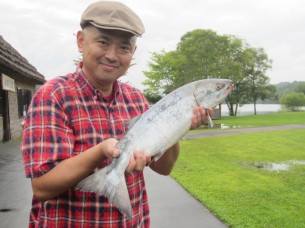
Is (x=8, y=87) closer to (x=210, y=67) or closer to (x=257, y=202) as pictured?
(x=257, y=202)

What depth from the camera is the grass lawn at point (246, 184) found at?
574cm

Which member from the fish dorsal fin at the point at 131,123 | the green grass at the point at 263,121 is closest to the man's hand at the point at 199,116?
the fish dorsal fin at the point at 131,123

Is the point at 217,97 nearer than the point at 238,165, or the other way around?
the point at 217,97

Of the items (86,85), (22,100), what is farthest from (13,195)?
(22,100)

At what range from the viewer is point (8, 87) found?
14367 mm

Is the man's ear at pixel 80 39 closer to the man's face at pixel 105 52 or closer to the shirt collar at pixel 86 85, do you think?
the man's face at pixel 105 52

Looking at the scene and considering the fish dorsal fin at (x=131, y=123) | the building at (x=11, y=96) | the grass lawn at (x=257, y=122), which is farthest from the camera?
the grass lawn at (x=257, y=122)

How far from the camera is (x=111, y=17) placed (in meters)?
1.98

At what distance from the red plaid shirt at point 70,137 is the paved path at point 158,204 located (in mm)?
3369

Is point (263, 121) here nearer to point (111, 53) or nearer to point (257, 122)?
point (257, 122)

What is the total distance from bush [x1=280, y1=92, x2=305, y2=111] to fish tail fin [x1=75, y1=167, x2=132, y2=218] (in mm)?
70529

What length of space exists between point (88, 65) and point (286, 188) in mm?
6560

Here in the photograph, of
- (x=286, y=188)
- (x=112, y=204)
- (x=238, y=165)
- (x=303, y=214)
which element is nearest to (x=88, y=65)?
(x=112, y=204)

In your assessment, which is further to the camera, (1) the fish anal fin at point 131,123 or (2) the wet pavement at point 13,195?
(2) the wet pavement at point 13,195
